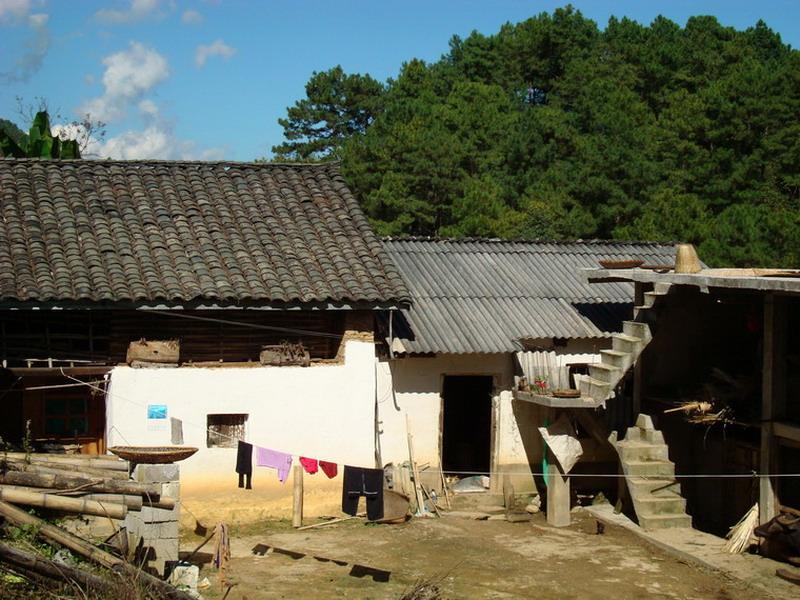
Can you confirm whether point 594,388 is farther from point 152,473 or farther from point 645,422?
point 152,473

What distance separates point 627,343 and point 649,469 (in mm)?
2063

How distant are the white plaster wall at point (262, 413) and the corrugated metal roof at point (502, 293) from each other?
4.68 feet

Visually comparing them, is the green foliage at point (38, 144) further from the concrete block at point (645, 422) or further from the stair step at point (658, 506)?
the stair step at point (658, 506)

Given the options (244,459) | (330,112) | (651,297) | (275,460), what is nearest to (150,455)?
(244,459)

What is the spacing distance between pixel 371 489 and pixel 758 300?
680 centimetres

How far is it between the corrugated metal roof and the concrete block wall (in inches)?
224

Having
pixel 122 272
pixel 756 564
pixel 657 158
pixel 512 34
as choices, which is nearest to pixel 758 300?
pixel 756 564

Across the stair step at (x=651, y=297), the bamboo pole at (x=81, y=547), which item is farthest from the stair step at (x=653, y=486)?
the bamboo pole at (x=81, y=547)

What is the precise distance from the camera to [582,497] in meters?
17.3

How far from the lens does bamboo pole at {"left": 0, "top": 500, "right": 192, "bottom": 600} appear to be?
873 centimetres

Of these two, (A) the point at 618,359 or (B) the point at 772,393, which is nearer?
(B) the point at 772,393

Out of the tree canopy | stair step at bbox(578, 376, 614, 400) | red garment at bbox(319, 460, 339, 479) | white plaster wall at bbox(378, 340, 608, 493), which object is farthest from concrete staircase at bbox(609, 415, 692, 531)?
the tree canopy

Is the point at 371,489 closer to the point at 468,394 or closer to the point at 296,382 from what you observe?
the point at 296,382

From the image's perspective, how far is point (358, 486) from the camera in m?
14.4
